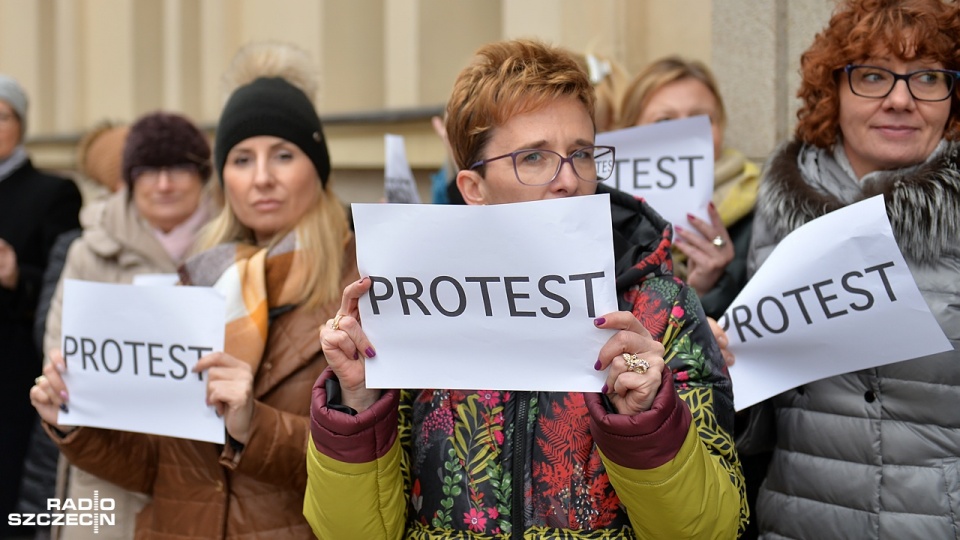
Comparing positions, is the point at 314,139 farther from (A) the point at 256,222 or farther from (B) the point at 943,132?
(B) the point at 943,132

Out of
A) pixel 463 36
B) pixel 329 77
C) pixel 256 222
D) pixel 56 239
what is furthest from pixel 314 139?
pixel 329 77

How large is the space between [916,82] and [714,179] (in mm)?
1063

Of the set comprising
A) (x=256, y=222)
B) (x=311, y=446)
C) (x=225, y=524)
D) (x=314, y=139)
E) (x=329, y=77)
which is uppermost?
(x=329, y=77)

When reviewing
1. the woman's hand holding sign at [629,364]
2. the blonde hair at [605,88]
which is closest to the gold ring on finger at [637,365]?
the woman's hand holding sign at [629,364]

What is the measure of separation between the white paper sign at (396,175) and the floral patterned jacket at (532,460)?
1.73 meters

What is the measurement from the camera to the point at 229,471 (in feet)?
9.02

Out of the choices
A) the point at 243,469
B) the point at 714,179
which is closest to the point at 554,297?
the point at 243,469

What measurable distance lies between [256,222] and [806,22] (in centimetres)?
221

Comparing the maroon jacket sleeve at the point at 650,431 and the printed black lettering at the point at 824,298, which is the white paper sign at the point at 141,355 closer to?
the maroon jacket sleeve at the point at 650,431

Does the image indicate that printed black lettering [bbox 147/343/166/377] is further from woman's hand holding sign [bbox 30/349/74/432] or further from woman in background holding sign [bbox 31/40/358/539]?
woman's hand holding sign [bbox 30/349/74/432]

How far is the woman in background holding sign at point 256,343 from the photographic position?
260 centimetres

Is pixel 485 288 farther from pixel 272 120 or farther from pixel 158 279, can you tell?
pixel 158 279

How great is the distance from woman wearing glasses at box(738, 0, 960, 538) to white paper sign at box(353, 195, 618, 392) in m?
0.92

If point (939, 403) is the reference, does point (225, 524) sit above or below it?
below
